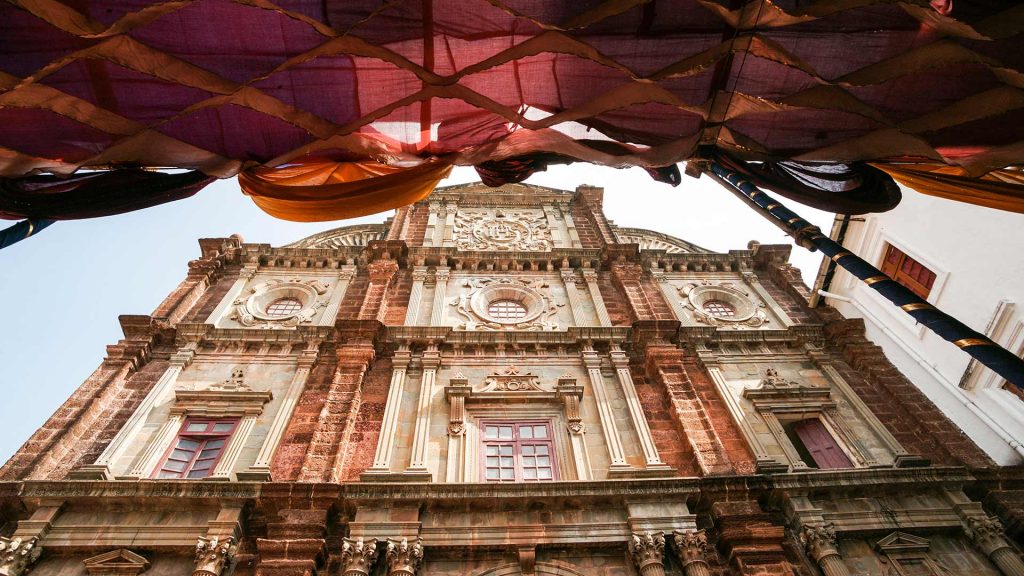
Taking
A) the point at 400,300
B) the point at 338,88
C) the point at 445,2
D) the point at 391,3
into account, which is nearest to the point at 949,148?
the point at 445,2

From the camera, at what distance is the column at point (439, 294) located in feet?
48.1

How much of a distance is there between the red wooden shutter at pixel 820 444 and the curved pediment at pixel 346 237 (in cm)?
1388

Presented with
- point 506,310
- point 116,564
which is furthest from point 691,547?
point 116,564

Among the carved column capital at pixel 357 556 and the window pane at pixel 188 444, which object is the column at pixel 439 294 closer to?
the window pane at pixel 188 444

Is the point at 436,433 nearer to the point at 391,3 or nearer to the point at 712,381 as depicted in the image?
the point at 712,381

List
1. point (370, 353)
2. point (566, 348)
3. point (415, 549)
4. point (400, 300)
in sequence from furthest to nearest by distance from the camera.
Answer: point (400, 300), point (566, 348), point (370, 353), point (415, 549)

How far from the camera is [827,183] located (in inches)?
255

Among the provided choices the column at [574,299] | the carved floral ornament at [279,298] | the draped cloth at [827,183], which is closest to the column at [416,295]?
the carved floral ornament at [279,298]

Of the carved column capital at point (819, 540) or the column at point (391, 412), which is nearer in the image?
the carved column capital at point (819, 540)

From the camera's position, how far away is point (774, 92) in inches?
223

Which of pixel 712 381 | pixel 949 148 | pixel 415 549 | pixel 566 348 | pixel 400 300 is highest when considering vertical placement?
pixel 400 300

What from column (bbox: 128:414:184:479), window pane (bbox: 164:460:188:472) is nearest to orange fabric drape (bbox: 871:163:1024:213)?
window pane (bbox: 164:460:188:472)

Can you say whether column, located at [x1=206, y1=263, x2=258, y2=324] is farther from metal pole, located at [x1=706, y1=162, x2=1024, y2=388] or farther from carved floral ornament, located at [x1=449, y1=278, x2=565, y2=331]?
metal pole, located at [x1=706, y1=162, x2=1024, y2=388]

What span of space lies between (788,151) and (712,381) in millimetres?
7991
